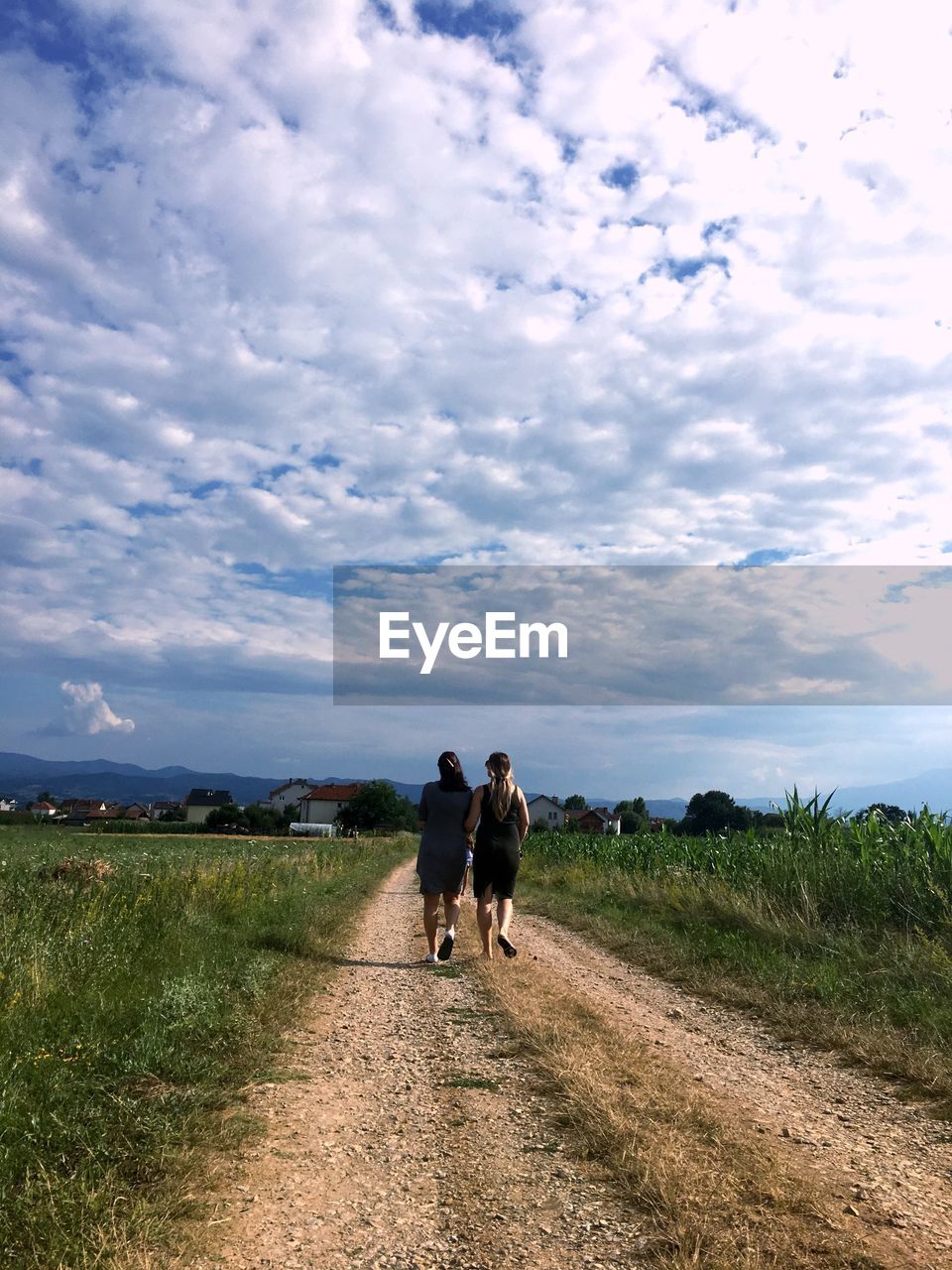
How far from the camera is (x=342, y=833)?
123 m

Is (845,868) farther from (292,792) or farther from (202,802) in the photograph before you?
(292,792)

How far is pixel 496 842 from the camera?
942 cm

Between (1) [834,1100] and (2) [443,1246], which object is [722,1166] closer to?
(2) [443,1246]

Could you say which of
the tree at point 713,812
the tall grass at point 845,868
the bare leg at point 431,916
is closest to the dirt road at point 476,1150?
the bare leg at point 431,916

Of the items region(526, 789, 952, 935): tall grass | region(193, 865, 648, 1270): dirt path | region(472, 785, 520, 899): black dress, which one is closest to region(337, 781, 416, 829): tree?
region(526, 789, 952, 935): tall grass

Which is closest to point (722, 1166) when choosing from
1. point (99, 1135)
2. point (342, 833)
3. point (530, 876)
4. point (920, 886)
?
point (99, 1135)

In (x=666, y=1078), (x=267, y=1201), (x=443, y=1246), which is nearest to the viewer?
(x=443, y=1246)

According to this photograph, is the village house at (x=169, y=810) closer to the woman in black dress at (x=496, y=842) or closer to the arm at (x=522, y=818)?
the woman in black dress at (x=496, y=842)

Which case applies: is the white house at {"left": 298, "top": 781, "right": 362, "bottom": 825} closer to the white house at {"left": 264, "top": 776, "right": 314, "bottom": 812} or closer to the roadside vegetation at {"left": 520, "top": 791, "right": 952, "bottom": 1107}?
the white house at {"left": 264, "top": 776, "right": 314, "bottom": 812}

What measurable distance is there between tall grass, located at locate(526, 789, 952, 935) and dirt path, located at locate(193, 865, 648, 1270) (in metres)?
7.62

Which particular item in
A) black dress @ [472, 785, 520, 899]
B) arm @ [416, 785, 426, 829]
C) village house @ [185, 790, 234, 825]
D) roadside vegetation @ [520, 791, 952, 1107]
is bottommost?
village house @ [185, 790, 234, 825]

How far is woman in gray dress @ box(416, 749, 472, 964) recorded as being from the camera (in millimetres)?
9391

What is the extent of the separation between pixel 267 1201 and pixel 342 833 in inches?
4880

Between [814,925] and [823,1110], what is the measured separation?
23.1 ft
